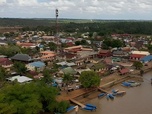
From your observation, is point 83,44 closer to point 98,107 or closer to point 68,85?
point 68,85

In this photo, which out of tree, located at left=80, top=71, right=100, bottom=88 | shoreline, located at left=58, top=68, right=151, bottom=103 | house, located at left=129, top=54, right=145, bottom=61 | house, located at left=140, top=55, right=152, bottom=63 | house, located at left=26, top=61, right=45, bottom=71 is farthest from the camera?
house, located at left=129, top=54, right=145, bottom=61

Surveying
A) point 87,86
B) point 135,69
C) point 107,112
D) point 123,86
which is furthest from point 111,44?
point 107,112

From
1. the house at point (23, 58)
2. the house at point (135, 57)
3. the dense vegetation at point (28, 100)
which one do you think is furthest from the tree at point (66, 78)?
the house at point (135, 57)

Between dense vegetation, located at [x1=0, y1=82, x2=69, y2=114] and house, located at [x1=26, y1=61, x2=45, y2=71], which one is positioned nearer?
dense vegetation, located at [x1=0, y1=82, x2=69, y2=114]

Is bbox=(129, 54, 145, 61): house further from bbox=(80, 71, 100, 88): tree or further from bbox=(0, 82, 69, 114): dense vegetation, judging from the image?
bbox=(0, 82, 69, 114): dense vegetation

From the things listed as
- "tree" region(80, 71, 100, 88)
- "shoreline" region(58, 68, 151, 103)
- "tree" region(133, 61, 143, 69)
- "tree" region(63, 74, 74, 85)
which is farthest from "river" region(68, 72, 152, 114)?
"tree" region(133, 61, 143, 69)

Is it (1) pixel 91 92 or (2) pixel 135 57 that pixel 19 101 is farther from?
(2) pixel 135 57

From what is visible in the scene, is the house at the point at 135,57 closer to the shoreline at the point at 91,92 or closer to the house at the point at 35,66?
the shoreline at the point at 91,92

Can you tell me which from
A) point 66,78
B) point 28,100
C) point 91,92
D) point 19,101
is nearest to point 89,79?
point 91,92

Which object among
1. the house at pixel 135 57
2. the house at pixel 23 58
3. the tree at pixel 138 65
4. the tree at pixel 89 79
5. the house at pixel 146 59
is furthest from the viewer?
the house at pixel 135 57
